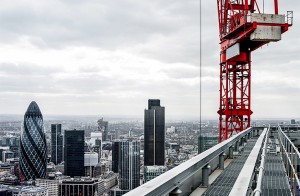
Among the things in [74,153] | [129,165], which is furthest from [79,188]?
[74,153]

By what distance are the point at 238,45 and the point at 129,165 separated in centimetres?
12735

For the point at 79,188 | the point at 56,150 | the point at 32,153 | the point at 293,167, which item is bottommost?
the point at 79,188

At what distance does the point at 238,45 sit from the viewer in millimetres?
20594

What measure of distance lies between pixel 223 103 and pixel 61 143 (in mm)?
179871

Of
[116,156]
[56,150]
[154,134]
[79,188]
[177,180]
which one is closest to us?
[177,180]

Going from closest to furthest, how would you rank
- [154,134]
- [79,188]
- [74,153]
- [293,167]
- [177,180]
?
[177,180] < [293,167] < [79,188] < [74,153] < [154,134]

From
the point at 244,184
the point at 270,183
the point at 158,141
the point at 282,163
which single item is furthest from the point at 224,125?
the point at 158,141

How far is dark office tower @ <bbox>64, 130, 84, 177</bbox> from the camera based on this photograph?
166125mm

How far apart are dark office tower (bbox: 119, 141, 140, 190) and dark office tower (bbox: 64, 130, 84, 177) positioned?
24910 mm

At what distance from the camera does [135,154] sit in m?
148

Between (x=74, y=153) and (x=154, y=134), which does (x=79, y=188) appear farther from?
(x=154, y=134)

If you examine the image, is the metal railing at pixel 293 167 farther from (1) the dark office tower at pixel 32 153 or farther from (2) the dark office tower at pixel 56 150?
(2) the dark office tower at pixel 56 150

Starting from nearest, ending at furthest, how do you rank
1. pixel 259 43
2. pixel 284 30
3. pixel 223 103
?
pixel 284 30 → pixel 259 43 → pixel 223 103

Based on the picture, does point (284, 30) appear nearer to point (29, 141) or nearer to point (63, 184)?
point (63, 184)
